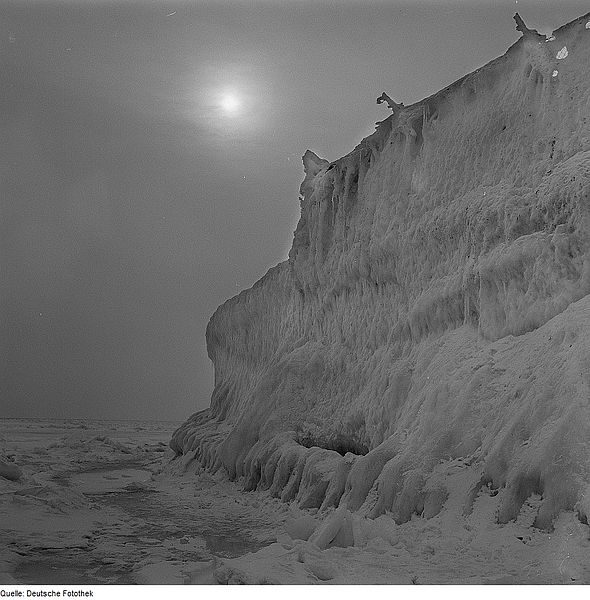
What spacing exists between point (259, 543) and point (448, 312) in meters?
1.74

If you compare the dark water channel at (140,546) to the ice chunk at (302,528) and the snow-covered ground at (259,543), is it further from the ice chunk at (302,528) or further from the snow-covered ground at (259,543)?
the ice chunk at (302,528)

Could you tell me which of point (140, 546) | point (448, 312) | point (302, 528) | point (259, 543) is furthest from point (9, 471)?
point (448, 312)

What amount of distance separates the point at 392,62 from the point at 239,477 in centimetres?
343

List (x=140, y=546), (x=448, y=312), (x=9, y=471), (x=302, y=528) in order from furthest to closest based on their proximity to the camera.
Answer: (x=9, y=471) → (x=448, y=312) → (x=140, y=546) → (x=302, y=528)

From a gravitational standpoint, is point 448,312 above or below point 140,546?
above

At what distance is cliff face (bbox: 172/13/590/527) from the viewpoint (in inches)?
121

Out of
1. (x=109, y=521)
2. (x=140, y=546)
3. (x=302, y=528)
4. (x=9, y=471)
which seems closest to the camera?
(x=302, y=528)

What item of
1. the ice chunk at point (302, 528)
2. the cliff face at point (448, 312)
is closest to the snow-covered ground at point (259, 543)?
the ice chunk at point (302, 528)

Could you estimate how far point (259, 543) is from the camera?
3.65 meters

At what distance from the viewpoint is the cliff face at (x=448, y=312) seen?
3.07 meters

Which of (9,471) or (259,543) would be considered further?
(9,471)

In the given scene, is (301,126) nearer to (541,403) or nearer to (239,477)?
(541,403)

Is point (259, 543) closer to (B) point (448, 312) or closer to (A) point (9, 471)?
(B) point (448, 312)

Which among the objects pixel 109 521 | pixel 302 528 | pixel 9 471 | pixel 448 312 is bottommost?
pixel 109 521
